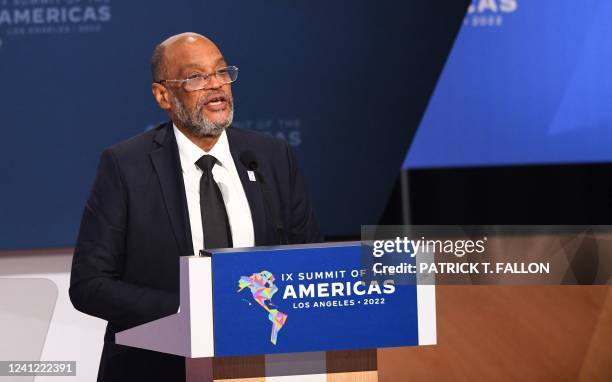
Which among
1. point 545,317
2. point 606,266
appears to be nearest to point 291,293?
point 606,266

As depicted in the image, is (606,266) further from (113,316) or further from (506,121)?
(506,121)

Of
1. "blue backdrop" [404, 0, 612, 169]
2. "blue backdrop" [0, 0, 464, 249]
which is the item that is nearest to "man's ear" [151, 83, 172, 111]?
"blue backdrop" [0, 0, 464, 249]

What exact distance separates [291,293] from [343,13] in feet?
8.71

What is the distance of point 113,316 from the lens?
94.3 inches

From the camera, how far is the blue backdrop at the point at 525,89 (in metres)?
4.40

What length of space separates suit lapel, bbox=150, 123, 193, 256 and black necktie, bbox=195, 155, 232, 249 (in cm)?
5

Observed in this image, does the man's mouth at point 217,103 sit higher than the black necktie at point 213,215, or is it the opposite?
the man's mouth at point 217,103

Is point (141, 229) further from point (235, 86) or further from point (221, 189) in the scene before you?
point (235, 86)

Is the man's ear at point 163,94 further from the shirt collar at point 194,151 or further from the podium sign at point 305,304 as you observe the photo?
the podium sign at point 305,304

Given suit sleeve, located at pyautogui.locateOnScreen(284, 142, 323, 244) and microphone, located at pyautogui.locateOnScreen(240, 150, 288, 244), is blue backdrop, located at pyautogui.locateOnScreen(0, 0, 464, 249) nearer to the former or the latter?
suit sleeve, located at pyautogui.locateOnScreen(284, 142, 323, 244)

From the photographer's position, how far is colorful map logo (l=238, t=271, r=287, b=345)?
77.8 inches

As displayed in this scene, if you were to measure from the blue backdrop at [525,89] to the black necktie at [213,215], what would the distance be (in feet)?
6.47

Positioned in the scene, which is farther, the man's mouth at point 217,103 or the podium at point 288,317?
the man's mouth at point 217,103

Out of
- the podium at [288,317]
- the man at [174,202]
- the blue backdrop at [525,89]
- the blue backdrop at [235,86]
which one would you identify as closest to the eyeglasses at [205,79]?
the man at [174,202]
